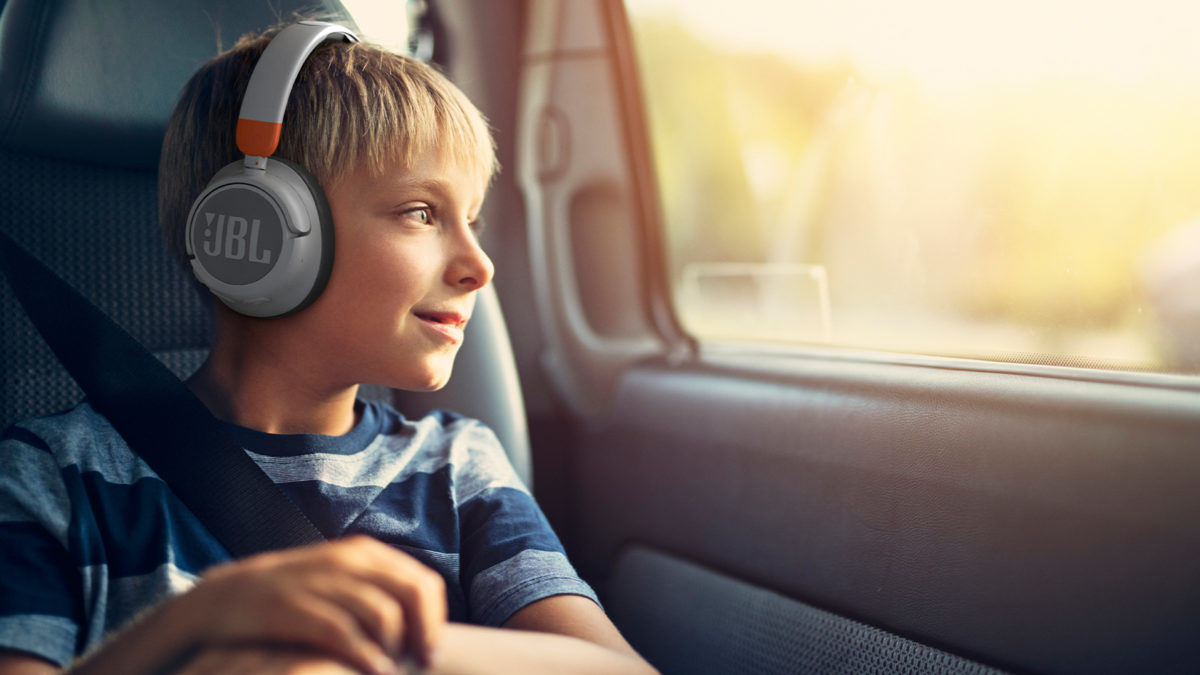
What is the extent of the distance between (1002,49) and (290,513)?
38.2 inches

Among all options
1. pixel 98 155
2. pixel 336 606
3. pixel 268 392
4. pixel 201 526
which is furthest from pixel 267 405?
pixel 336 606

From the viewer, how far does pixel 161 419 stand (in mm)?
895

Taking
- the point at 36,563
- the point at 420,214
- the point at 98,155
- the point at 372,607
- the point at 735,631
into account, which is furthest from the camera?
the point at 735,631

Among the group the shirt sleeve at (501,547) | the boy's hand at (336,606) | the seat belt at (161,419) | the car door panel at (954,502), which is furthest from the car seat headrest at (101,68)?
the car door panel at (954,502)

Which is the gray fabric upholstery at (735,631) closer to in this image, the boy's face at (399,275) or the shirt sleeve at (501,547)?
the shirt sleeve at (501,547)

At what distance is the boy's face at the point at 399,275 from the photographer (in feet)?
2.97

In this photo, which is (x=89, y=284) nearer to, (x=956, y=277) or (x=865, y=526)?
(x=865, y=526)

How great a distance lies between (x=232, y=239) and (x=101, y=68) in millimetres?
342

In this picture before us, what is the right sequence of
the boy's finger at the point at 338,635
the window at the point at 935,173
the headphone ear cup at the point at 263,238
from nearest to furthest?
the boy's finger at the point at 338,635 < the headphone ear cup at the point at 263,238 < the window at the point at 935,173

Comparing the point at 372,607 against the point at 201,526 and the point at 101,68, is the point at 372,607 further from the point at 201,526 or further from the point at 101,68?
the point at 101,68

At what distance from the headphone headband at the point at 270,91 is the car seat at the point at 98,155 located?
0.24 meters

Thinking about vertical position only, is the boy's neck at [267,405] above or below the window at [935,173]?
below

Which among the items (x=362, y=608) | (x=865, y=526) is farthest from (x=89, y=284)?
(x=865, y=526)

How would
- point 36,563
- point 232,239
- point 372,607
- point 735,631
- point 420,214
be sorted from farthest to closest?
1. point 735,631
2. point 420,214
3. point 232,239
4. point 36,563
5. point 372,607
